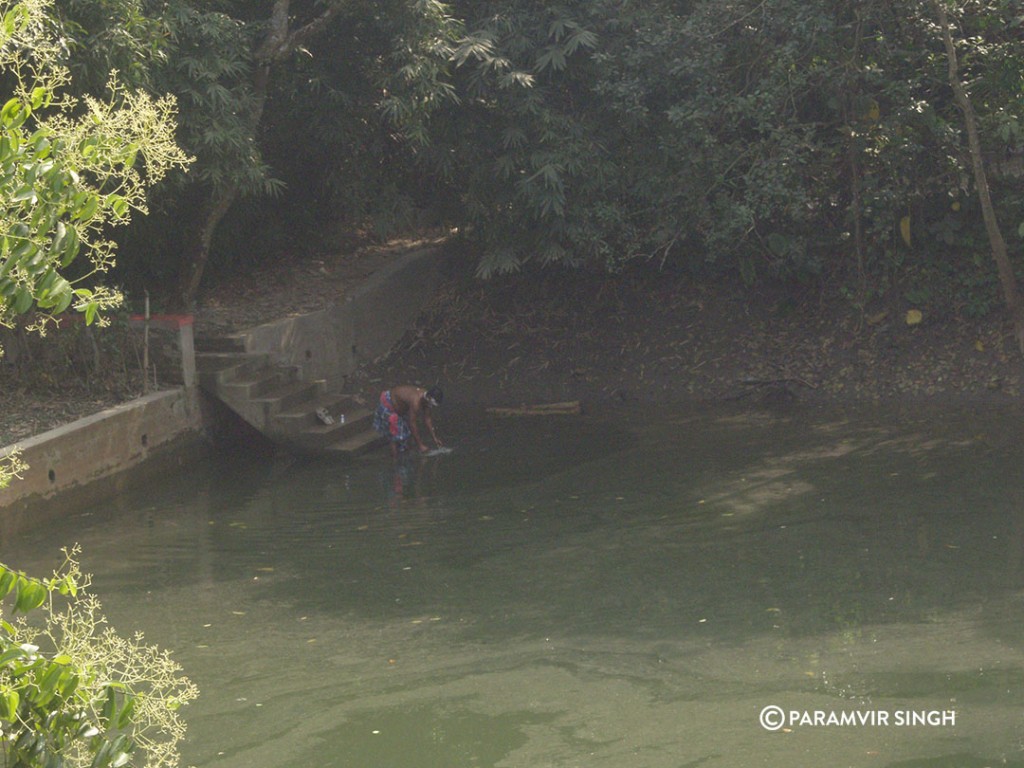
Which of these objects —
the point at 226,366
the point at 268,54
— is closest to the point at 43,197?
the point at 268,54

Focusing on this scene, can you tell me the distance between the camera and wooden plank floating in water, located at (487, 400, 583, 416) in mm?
14180

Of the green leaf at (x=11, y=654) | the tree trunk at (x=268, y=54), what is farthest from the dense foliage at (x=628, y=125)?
the green leaf at (x=11, y=654)

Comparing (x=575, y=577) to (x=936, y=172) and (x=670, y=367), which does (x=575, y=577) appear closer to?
(x=670, y=367)

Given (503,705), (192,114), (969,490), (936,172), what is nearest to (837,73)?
(936,172)

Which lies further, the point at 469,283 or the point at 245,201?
the point at 469,283

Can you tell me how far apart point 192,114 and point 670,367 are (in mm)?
6861

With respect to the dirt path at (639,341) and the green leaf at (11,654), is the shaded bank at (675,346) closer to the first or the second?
the dirt path at (639,341)

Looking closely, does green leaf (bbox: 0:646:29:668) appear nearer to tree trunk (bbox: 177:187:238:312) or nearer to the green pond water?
the green pond water

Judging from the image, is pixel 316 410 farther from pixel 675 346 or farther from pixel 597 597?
pixel 597 597

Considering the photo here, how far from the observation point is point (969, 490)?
9602 mm

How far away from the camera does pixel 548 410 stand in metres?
14.2

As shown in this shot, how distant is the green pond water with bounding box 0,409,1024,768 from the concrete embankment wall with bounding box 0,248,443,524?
31 centimetres

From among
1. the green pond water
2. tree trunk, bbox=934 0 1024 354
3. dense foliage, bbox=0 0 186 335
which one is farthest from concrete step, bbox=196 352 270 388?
dense foliage, bbox=0 0 186 335

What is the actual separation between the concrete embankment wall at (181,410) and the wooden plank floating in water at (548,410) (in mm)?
2548
